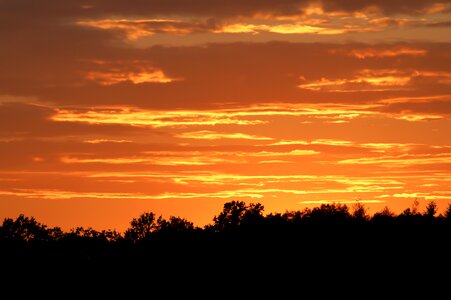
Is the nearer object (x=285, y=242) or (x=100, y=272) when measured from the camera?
(x=285, y=242)

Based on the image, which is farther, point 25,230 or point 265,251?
point 25,230

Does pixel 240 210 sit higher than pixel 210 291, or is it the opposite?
pixel 240 210

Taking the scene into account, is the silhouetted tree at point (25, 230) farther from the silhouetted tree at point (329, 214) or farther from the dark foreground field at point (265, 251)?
the silhouetted tree at point (329, 214)

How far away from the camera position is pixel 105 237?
164250 mm

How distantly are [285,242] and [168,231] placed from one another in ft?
95.2

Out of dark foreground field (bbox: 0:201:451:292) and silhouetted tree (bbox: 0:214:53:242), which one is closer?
dark foreground field (bbox: 0:201:451:292)

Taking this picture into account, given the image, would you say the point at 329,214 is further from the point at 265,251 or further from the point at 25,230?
the point at 25,230

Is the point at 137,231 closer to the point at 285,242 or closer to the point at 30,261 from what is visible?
the point at 30,261

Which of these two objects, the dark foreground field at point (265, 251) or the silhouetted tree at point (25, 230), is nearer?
the dark foreground field at point (265, 251)

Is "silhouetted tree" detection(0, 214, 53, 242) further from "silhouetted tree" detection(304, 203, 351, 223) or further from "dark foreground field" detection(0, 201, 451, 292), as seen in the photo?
"silhouetted tree" detection(304, 203, 351, 223)

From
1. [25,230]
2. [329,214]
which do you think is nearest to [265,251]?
[329,214]

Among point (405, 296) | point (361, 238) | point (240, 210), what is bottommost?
point (405, 296)

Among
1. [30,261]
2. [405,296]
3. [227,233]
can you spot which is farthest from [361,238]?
[30,261]

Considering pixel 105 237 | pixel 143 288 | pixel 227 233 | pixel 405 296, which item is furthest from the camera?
pixel 105 237
